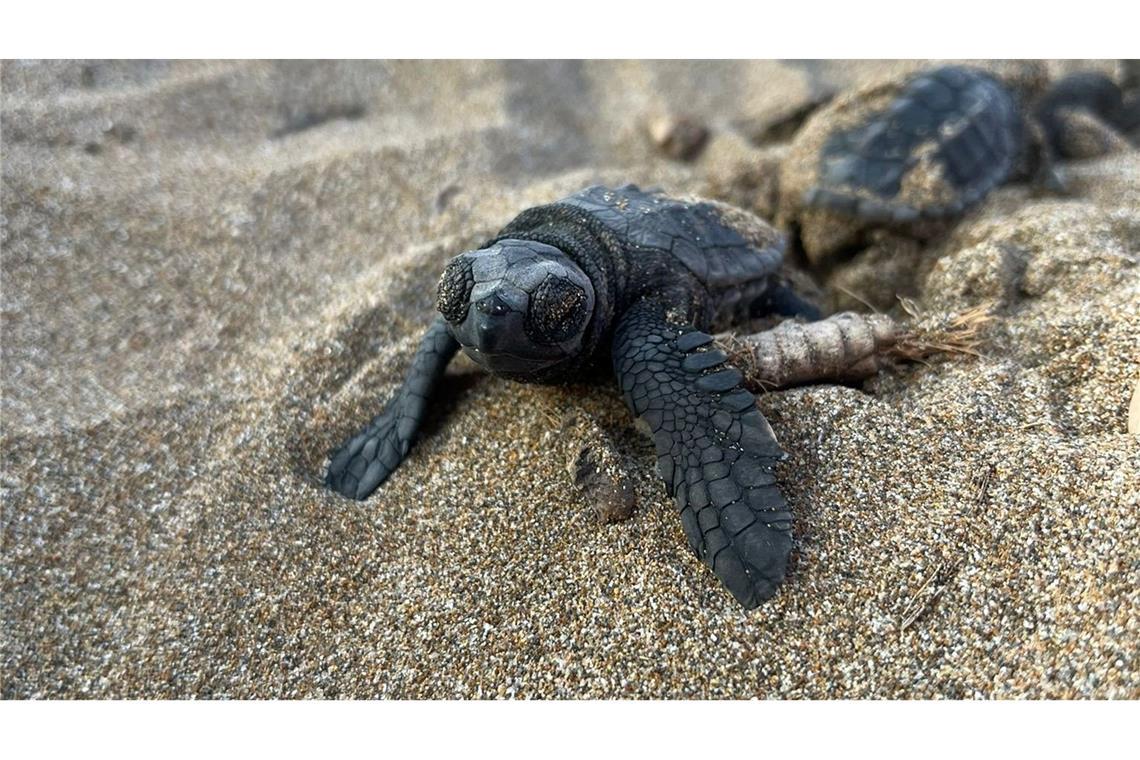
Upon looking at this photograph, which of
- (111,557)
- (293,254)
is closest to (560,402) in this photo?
(111,557)

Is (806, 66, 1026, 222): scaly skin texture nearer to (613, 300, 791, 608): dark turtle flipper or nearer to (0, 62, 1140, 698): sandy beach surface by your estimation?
(0, 62, 1140, 698): sandy beach surface

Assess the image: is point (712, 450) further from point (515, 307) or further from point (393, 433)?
point (393, 433)

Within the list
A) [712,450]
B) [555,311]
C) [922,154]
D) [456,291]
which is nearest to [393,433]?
[456,291]

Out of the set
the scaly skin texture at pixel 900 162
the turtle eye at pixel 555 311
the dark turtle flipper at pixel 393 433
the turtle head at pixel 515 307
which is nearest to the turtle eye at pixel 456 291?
the turtle head at pixel 515 307

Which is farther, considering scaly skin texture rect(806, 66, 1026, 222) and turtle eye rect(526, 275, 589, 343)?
scaly skin texture rect(806, 66, 1026, 222)

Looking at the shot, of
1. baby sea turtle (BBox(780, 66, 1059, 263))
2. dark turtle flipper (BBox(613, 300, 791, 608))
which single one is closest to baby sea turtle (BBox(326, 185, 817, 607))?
dark turtle flipper (BBox(613, 300, 791, 608))

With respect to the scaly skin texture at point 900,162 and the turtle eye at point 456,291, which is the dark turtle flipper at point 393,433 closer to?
the turtle eye at point 456,291

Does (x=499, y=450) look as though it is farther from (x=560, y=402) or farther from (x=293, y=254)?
(x=293, y=254)
